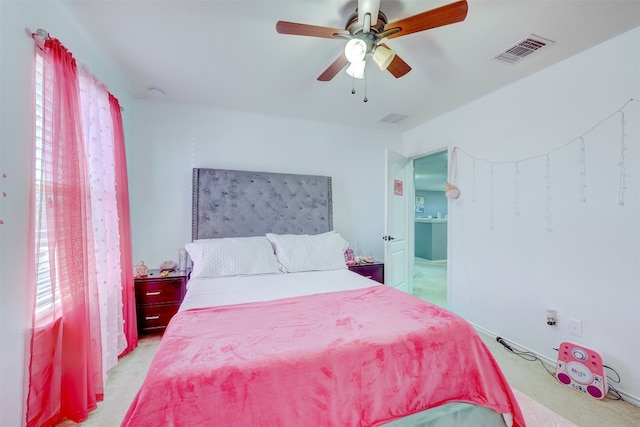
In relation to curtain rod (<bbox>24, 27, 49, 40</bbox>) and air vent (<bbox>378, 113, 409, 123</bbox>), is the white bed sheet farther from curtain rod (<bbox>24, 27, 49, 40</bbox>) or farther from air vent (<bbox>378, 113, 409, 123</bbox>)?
air vent (<bbox>378, 113, 409, 123</bbox>)

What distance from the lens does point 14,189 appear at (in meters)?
1.39

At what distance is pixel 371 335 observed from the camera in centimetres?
137

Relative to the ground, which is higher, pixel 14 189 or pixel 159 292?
pixel 14 189

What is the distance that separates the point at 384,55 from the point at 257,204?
2.14m

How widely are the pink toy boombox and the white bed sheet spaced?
4.94 ft

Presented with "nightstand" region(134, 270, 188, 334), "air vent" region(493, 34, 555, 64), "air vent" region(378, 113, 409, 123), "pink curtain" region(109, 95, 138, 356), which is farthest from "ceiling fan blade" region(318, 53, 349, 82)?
"nightstand" region(134, 270, 188, 334)

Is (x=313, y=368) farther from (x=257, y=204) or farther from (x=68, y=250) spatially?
(x=257, y=204)

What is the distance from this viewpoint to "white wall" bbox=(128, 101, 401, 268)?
3.07 m

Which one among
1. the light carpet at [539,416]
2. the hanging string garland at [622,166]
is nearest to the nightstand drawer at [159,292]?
the light carpet at [539,416]

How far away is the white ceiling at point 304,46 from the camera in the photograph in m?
1.70

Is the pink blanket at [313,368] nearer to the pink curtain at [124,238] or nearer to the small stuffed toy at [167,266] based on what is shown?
the pink curtain at [124,238]

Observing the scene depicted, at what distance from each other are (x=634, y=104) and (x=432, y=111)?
1746mm

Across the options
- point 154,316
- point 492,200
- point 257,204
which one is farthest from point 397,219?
point 154,316

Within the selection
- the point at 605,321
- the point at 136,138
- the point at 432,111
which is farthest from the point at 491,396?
the point at 136,138
